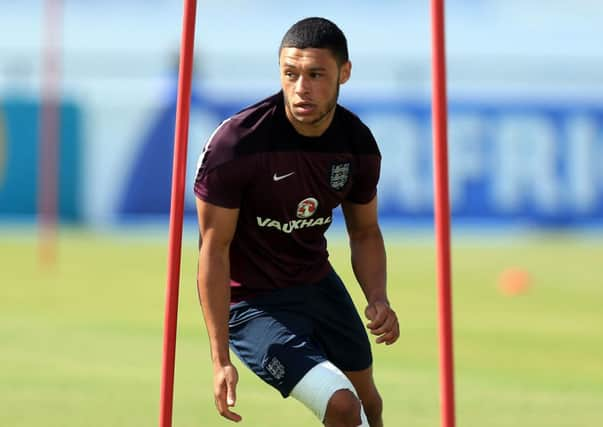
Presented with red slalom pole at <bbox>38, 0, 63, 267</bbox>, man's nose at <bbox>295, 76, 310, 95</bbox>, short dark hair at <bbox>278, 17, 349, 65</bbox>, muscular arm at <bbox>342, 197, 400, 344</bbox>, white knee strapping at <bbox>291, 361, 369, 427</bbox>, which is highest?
red slalom pole at <bbox>38, 0, 63, 267</bbox>

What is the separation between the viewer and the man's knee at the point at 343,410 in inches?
215

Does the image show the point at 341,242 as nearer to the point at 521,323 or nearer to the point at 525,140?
the point at 525,140

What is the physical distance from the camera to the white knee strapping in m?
5.50

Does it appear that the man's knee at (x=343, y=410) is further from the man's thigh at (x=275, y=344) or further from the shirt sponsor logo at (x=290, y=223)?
the shirt sponsor logo at (x=290, y=223)

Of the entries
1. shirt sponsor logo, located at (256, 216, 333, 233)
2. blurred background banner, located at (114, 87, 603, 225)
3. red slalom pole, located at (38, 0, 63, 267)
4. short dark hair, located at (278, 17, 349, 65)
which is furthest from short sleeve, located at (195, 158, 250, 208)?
blurred background banner, located at (114, 87, 603, 225)

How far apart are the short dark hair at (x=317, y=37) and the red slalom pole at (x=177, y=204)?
41 centimetres

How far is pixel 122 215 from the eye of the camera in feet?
89.5

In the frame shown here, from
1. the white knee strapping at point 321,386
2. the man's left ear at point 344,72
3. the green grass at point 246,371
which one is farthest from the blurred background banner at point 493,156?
the white knee strapping at point 321,386

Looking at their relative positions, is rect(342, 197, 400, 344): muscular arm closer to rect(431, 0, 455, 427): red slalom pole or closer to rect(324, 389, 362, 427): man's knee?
rect(324, 389, 362, 427): man's knee

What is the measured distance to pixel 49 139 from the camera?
24.8 m

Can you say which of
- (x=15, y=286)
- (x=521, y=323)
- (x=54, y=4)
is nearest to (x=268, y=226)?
(x=521, y=323)

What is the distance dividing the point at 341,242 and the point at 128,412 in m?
15.2

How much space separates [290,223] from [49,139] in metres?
19.3

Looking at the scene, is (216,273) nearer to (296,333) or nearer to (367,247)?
(296,333)
